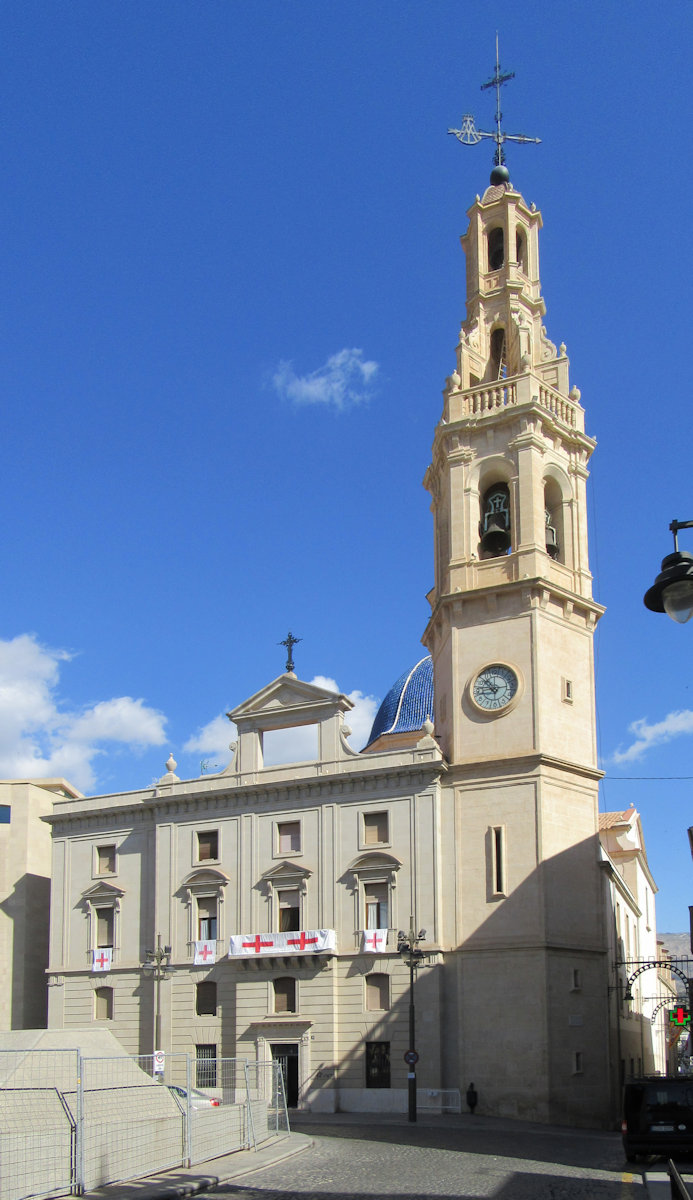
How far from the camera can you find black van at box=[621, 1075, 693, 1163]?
72.9ft

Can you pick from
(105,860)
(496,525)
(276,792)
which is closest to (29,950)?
(105,860)

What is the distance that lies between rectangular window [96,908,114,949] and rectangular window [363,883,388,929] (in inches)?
464

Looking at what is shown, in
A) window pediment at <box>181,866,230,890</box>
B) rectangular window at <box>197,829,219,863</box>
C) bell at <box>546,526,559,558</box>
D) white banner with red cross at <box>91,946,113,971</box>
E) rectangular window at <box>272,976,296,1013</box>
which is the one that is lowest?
rectangular window at <box>272,976,296,1013</box>

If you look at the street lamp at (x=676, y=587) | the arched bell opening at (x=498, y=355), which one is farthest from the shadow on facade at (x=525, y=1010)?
the street lamp at (x=676, y=587)

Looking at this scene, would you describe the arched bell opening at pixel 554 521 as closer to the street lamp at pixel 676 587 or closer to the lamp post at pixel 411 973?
the lamp post at pixel 411 973

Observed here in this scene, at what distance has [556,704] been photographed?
43.9m

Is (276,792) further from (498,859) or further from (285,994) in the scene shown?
(498,859)

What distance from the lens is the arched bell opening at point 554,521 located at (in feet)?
153

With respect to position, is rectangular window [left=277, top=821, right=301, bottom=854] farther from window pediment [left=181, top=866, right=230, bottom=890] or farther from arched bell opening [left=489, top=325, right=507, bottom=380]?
arched bell opening [left=489, top=325, right=507, bottom=380]

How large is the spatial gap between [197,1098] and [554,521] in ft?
90.4

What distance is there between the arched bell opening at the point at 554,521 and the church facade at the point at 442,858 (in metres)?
0.11

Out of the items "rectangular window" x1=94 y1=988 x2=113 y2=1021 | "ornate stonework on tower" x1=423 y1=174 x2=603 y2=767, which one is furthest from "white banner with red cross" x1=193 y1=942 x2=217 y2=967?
"ornate stonework on tower" x1=423 y1=174 x2=603 y2=767

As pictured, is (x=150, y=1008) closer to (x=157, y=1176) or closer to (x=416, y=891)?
(x=416, y=891)

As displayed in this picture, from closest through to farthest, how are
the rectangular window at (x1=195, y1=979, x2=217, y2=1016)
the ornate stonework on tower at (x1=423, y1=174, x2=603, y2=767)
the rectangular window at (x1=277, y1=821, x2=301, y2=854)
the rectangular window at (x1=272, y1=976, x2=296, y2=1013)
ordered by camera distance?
1. the ornate stonework on tower at (x1=423, y1=174, x2=603, y2=767)
2. the rectangular window at (x1=272, y1=976, x2=296, y2=1013)
3. the rectangular window at (x1=195, y1=979, x2=217, y2=1016)
4. the rectangular window at (x1=277, y1=821, x2=301, y2=854)
